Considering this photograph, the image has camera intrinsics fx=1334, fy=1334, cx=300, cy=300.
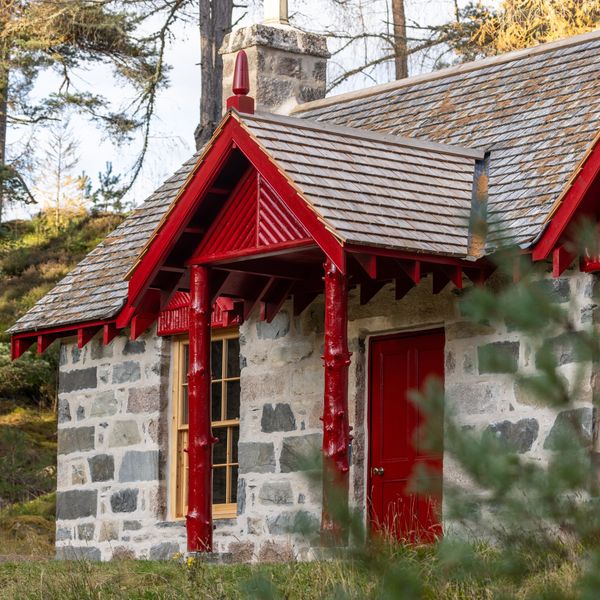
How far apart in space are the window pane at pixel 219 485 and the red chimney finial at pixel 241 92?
3745 mm

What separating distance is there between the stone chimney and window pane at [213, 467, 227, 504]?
4066 mm

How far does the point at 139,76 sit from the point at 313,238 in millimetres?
17205

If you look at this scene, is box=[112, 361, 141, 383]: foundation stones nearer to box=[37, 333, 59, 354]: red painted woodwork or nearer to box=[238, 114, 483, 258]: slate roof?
box=[37, 333, 59, 354]: red painted woodwork

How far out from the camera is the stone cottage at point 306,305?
9.41 metres

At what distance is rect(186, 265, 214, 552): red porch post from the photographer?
10117 mm

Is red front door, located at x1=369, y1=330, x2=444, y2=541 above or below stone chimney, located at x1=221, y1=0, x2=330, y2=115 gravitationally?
below

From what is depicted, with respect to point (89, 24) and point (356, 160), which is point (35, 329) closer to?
point (356, 160)

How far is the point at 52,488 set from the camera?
1895cm

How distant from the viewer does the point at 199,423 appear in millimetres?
10297

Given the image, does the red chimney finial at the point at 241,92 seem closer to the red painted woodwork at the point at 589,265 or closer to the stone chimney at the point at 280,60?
the red painted woodwork at the point at 589,265

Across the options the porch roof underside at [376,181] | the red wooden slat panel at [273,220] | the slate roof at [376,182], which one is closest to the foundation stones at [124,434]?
the porch roof underside at [376,181]

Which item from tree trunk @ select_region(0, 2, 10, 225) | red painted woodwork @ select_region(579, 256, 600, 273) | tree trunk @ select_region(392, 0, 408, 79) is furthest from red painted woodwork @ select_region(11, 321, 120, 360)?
tree trunk @ select_region(0, 2, 10, 225)

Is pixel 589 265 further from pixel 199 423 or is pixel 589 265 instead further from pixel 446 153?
pixel 199 423

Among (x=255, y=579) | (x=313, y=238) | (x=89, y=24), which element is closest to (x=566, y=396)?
(x=255, y=579)
